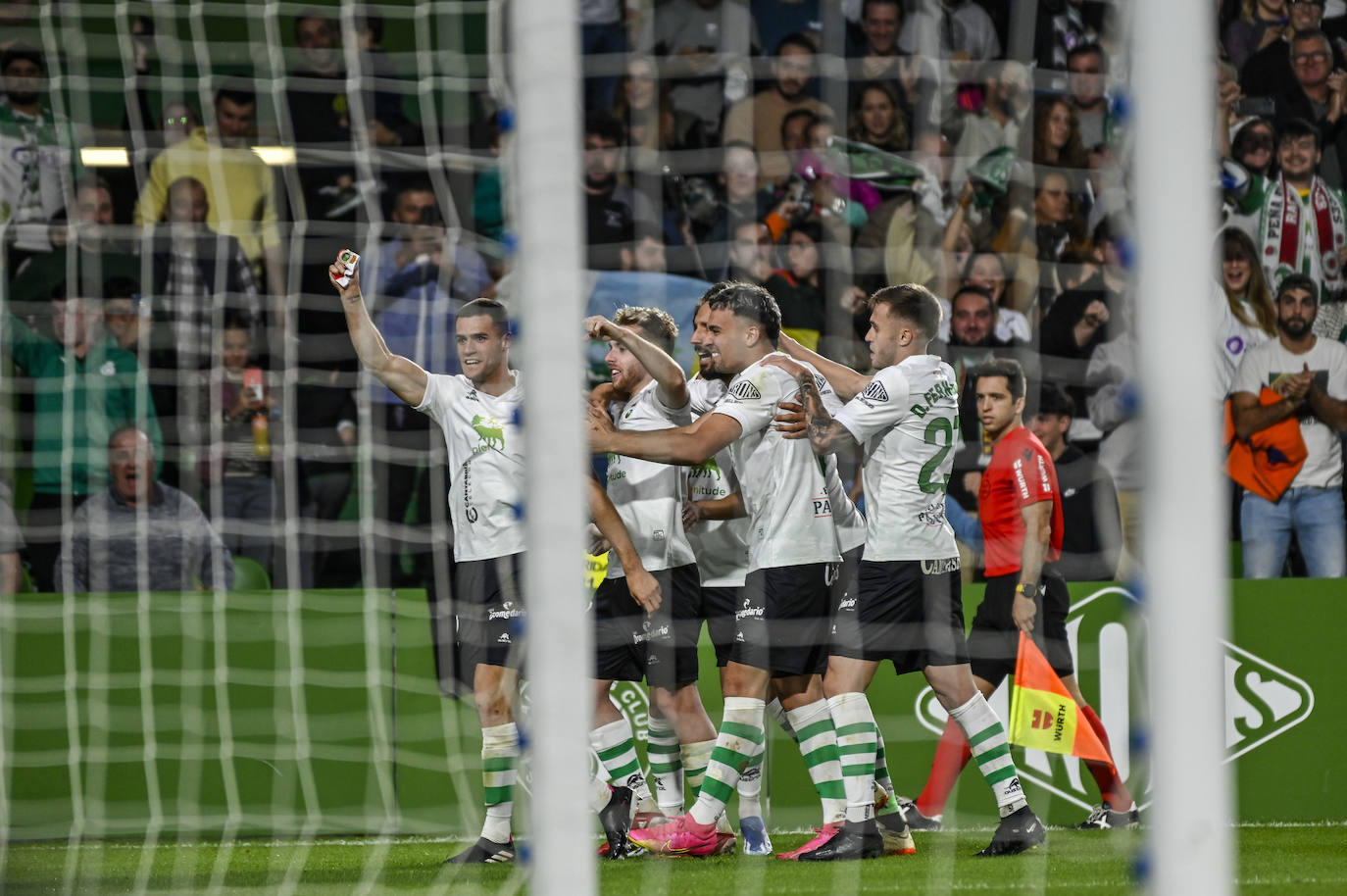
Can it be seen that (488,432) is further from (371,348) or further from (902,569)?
(902,569)

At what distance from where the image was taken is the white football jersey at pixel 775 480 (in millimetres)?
5484

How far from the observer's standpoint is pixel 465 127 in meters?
9.07

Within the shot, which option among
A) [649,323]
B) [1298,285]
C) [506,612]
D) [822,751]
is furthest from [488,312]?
[1298,285]

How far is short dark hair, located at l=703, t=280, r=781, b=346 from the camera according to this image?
5699 millimetres

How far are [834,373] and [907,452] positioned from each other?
65 centimetres

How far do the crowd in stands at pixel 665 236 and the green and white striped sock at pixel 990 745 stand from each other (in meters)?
1.58

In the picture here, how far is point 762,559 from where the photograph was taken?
220 inches

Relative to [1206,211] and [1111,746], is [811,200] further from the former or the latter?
[1206,211]

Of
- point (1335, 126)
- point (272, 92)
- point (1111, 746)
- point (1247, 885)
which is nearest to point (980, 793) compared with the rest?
point (1111, 746)

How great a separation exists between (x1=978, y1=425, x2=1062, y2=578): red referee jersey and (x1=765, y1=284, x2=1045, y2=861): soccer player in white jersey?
0.50 m

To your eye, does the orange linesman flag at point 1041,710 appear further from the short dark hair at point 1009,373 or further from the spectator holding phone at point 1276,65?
the spectator holding phone at point 1276,65

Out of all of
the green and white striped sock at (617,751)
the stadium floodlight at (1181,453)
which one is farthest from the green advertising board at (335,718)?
the stadium floodlight at (1181,453)

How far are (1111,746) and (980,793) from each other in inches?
24.2

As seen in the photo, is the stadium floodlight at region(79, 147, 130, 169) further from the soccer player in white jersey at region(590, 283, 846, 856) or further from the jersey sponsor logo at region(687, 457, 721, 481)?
the soccer player in white jersey at region(590, 283, 846, 856)
